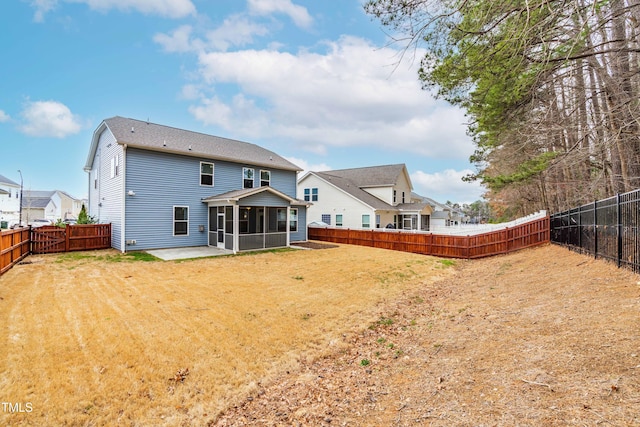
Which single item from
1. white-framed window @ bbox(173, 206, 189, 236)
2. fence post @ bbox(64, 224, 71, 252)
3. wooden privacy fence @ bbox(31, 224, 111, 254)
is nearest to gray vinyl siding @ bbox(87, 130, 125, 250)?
wooden privacy fence @ bbox(31, 224, 111, 254)

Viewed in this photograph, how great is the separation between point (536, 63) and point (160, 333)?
10.2m

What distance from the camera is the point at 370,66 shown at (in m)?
5.34

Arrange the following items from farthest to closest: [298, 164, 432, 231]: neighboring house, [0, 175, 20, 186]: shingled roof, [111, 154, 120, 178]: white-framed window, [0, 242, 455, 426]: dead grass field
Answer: [0, 175, 20, 186]: shingled roof
[298, 164, 432, 231]: neighboring house
[111, 154, 120, 178]: white-framed window
[0, 242, 455, 426]: dead grass field

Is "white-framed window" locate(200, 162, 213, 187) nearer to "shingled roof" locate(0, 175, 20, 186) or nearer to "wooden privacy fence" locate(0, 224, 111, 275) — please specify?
"wooden privacy fence" locate(0, 224, 111, 275)

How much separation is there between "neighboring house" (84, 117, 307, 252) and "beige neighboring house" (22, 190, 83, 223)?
40.5m

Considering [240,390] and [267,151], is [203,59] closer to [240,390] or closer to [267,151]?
[267,151]

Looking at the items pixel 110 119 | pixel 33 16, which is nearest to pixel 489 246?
pixel 110 119

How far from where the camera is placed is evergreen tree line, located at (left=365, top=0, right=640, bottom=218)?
16.7 feet

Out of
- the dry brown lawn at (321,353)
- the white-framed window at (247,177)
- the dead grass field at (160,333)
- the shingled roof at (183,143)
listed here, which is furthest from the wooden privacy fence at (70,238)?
the white-framed window at (247,177)

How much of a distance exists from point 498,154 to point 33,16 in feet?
79.1

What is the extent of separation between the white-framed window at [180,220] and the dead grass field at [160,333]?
4.75 meters

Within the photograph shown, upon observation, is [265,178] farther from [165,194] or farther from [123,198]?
[123,198]

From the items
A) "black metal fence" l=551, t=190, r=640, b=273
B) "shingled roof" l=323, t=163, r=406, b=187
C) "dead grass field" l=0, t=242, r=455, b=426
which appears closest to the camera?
Answer: "dead grass field" l=0, t=242, r=455, b=426

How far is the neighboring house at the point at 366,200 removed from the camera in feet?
82.6
